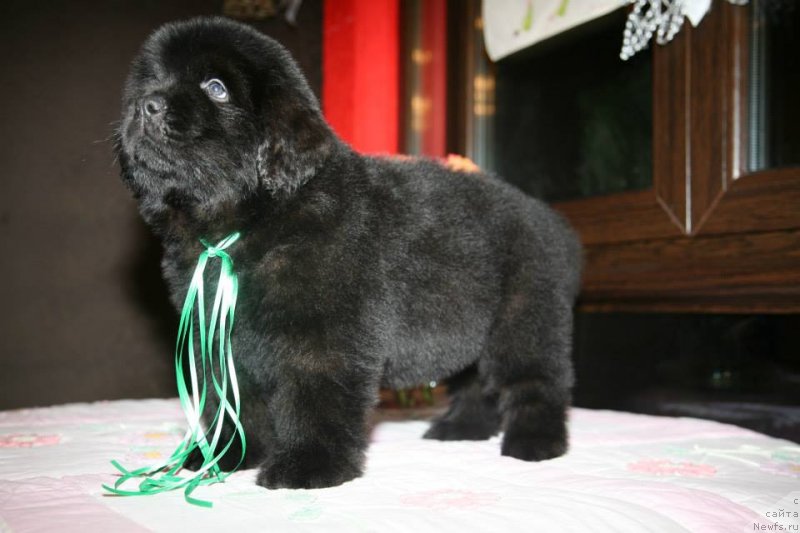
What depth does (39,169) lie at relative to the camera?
3.59 m

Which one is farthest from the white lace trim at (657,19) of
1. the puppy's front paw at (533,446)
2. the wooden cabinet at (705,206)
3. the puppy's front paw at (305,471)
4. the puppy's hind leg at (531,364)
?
the puppy's front paw at (305,471)

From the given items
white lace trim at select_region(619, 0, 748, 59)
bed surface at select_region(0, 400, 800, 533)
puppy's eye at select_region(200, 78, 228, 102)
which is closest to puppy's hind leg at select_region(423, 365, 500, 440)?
bed surface at select_region(0, 400, 800, 533)

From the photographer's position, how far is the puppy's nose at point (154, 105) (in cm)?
173

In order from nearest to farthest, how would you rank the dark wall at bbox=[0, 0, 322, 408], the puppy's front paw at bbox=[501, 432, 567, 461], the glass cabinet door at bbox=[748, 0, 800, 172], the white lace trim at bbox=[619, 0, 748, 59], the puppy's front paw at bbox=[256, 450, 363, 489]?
1. the puppy's front paw at bbox=[256, 450, 363, 489]
2. the puppy's front paw at bbox=[501, 432, 567, 461]
3. the glass cabinet door at bbox=[748, 0, 800, 172]
4. the white lace trim at bbox=[619, 0, 748, 59]
5. the dark wall at bbox=[0, 0, 322, 408]

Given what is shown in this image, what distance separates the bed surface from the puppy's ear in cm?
79

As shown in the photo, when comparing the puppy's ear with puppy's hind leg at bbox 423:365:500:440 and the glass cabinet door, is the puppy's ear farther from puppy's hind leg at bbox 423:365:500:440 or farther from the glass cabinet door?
the glass cabinet door

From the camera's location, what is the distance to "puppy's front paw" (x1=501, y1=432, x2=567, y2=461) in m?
2.14

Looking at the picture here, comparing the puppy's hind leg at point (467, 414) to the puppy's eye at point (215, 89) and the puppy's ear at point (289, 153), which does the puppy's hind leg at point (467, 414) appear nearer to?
the puppy's ear at point (289, 153)

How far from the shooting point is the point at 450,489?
69.0 inches

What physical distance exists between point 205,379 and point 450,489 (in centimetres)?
76

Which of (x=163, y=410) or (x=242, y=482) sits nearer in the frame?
(x=242, y=482)

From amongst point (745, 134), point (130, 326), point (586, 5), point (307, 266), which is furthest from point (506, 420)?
point (130, 326)

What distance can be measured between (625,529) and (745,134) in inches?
76.8

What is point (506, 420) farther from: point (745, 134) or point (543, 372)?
point (745, 134)
